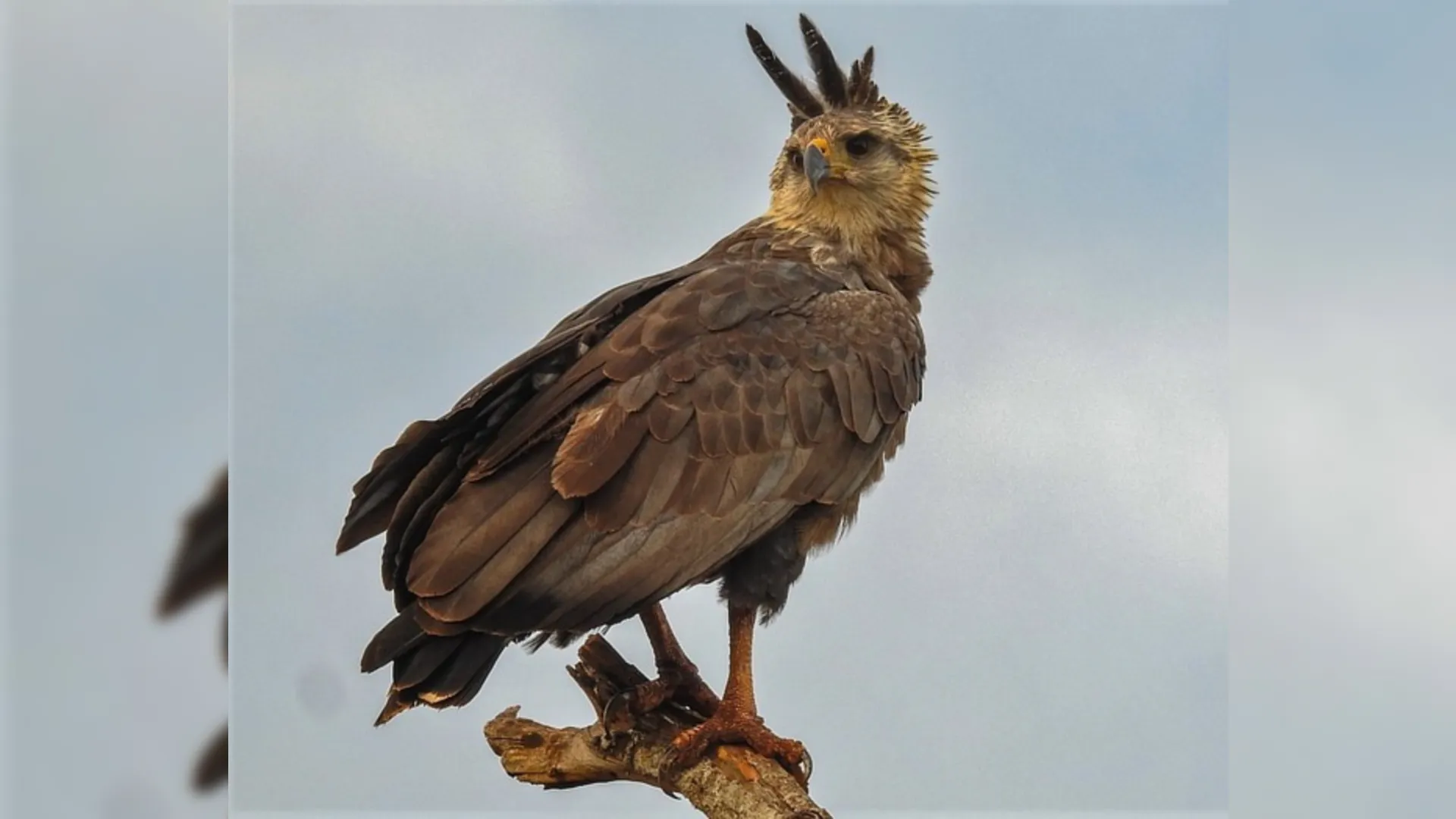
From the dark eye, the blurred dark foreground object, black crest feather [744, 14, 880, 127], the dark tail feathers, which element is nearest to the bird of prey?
the dark tail feathers

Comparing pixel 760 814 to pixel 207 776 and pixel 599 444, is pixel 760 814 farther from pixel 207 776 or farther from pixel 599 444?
pixel 207 776

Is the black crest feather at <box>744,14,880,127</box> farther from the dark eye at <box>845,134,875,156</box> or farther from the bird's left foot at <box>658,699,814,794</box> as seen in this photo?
the bird's left foot at <box>658,699,814,794</box>

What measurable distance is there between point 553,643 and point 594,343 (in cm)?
62

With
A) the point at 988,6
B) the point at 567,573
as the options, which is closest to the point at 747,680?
the point at 567,573

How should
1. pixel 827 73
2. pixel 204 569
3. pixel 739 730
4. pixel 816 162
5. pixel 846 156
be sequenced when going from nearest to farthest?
1. pixel 739 730
2. pixel 816 162
3. pixel 846 156
4. pixel 827 73
5. pixel 204 569

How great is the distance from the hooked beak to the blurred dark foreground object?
6.44 ft

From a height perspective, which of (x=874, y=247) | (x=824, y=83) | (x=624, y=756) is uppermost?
(x=824, y=83)

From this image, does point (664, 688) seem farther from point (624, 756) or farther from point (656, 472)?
point (656, 472)

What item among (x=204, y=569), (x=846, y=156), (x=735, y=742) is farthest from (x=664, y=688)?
(x=204, y=569)

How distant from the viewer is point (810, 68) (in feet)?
12.8

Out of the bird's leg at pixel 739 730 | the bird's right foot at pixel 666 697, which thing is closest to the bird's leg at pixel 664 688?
the bird's right foot at pixel 666 697

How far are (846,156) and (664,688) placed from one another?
1.29 meters

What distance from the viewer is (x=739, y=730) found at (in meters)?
3.19

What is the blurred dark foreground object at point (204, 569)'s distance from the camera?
4.37 meters
